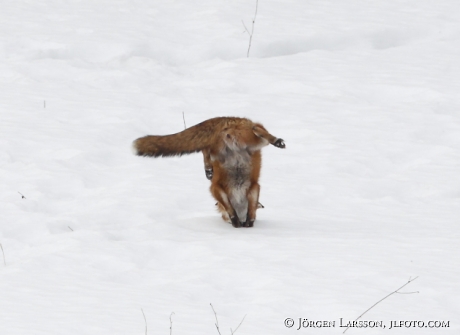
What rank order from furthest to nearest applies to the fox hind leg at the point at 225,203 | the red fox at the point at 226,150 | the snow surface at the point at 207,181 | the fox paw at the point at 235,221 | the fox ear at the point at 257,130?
the fox paw at the point at 235,221, the fox hind leg at the point at 225,203, the red fox at the point at 226,150, the fox ear at the point at 257,130, the snow surface at the point at 207,181

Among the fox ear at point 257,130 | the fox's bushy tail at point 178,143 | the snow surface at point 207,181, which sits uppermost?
the fox ear at point 257,130

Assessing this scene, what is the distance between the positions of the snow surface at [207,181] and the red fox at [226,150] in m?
0.37

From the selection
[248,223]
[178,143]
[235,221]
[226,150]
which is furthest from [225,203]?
[178,143]

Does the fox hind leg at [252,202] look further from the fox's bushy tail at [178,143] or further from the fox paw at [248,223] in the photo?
the fox's bushy tail at [178,143]

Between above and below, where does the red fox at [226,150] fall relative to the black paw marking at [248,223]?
above

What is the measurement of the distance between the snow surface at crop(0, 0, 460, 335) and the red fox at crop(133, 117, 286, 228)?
1.20ft

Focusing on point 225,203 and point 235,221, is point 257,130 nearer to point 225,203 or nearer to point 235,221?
point 225,203

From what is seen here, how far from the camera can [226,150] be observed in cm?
708

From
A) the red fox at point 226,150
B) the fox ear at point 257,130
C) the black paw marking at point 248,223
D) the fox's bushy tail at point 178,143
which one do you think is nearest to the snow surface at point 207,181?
the black paw marking at point 248,223

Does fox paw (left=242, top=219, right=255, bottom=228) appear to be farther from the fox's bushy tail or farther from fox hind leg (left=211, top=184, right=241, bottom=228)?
the fox's bushy tail

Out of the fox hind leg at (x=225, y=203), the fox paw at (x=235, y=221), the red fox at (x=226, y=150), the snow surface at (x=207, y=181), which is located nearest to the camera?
the snow surface at (x=207, y=181)

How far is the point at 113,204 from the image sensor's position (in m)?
8.23

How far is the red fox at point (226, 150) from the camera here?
705 centimetres

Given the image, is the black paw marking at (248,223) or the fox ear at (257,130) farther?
the black paw marking at (248,223)
